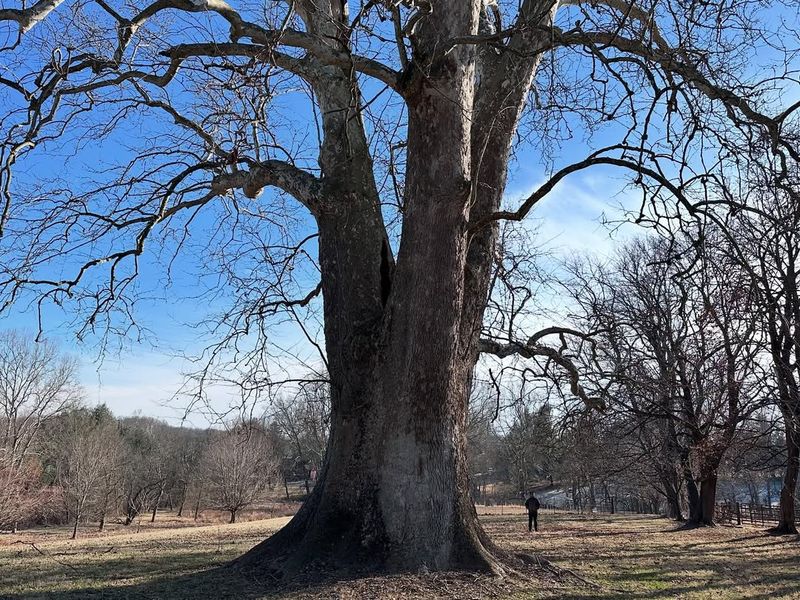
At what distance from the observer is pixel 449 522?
554 cm

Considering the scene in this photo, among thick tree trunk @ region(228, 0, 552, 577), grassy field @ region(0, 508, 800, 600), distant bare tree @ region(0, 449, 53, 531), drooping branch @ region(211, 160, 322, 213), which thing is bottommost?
distant bare tree @ region(0, 449, 53, 531)

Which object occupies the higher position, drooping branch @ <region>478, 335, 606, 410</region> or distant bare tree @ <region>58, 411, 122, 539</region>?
drooping branch @ <region>478, 335, 606, 410</region>

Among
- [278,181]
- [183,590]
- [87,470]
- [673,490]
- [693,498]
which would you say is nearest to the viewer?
[183,590]

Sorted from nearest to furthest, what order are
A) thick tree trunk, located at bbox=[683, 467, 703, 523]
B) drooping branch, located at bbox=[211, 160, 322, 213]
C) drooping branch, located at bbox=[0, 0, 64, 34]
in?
drooping branch, located at bbox=[0, 0, 64, 34] < drooping branch, located at bbox=[211, 160, 322, 213] < thick tree trunk, located at bbox=[683, 467, 703, 523]

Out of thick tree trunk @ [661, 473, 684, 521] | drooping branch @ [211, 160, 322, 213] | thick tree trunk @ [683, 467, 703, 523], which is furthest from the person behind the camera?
thick tree trunk @ [661, 473, 684, 521]

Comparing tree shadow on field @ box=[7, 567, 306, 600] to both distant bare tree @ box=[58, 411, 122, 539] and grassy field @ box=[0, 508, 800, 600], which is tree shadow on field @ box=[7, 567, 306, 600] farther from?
distant bare tree @ box=[58, 411, 122, 539]

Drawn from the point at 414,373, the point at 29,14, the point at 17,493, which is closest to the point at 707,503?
the point at 414,373

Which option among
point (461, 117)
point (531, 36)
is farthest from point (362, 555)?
point (531, 36)

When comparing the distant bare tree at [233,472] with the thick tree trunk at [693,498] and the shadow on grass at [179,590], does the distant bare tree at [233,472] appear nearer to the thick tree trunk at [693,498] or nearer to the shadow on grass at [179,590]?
the thick tree trunk at [693,498]

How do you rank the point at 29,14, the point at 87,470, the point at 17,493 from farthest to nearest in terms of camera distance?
the point at 87,470 < the point at 17,493 < the point at 29,14

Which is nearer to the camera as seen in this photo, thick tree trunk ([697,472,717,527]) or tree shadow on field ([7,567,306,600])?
tree shadow on field ([7,567,306,600])

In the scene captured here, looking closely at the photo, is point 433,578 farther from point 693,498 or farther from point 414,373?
point 693,498

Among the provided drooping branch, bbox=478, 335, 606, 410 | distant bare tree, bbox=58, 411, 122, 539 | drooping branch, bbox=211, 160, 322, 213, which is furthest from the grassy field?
distant bare tree, bbox=58, 411, 122, 539

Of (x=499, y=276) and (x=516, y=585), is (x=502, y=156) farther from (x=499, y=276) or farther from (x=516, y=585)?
(x=516, y=585)
